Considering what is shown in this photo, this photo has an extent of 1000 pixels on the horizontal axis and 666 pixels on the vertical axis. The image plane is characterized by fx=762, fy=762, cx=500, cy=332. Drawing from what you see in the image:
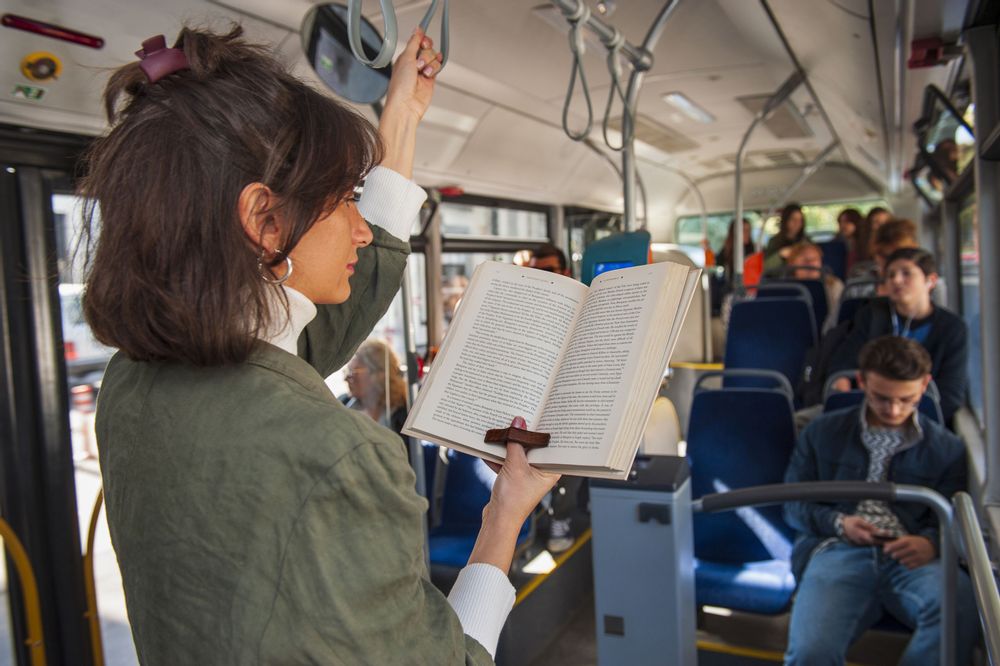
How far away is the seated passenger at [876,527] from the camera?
2.34 metres

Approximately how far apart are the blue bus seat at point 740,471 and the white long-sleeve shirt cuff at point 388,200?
2.02m

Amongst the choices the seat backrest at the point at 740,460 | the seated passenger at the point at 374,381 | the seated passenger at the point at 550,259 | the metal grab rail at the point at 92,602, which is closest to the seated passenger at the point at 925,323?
the seat backrest at the point at 740,460

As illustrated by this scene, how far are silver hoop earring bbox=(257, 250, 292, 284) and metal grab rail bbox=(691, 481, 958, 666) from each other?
5.20 ft

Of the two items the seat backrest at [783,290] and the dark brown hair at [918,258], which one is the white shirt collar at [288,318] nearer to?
the dark brown hair at [918,258]

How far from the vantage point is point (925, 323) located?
3879 millimetres

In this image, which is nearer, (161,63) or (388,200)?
(161,63)

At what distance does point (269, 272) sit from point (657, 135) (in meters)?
6.93

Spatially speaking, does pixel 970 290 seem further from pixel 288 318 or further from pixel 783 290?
pixel 288 318

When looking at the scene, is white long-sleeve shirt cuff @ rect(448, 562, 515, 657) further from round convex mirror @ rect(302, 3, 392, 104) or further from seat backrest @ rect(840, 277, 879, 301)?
seat backrest @ rect(840, 277, 879, 301)

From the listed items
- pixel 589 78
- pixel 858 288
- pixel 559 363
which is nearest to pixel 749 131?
pixel 589 78

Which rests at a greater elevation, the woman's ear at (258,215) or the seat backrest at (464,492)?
the woman's ear at (258,215)

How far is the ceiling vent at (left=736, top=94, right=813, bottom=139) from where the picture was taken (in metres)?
6.08

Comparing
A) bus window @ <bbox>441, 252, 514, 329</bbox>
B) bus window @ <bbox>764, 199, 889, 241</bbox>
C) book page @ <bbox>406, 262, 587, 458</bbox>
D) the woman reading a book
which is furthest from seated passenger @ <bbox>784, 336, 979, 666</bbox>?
bus window @ <bbox>764, 199, 889, 241</bbox>

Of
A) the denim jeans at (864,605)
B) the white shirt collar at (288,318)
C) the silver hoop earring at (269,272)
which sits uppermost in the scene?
the silver hoop earring at (269,272)
